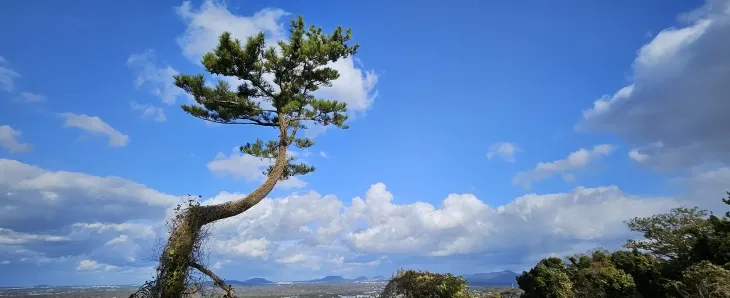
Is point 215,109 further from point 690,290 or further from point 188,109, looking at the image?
point 690,290

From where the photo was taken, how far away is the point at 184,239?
8.91 meters

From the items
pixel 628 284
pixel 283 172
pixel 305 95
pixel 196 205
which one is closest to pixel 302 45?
pixel 305 95

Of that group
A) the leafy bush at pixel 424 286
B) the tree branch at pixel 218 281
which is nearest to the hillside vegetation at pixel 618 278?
the leafy bush at pixel 424 286

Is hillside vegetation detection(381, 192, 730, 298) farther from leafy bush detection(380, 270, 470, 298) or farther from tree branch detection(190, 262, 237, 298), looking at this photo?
tree branch detection(190, 262, 237, 298)

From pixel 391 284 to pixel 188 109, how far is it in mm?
7379

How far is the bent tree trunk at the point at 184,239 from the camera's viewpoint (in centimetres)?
848

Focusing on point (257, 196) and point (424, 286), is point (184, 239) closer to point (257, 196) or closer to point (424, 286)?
point (257, 196)

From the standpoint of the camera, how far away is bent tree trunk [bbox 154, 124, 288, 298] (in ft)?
27.8

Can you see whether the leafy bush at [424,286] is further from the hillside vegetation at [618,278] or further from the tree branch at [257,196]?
the tree branch at [257,196]

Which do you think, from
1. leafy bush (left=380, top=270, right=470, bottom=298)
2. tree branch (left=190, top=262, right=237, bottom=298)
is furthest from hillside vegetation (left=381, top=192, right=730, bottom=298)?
tree branch (left=190, top=262, right=237, bottom=298)

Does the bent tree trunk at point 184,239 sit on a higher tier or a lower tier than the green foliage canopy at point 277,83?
lower

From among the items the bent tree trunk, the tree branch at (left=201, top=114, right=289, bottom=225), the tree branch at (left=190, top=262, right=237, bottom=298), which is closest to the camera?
the bent tree trunk

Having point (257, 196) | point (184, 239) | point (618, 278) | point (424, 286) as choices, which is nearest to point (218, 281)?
point (184, 239)

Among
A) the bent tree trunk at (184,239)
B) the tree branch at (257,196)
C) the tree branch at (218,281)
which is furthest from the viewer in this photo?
A: the tree branch at (257,196)
